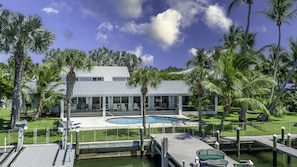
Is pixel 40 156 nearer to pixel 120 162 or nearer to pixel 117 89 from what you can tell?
pixel 120 162

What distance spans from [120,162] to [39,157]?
4.29m

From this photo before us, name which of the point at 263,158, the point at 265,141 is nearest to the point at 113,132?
the point at 263,158

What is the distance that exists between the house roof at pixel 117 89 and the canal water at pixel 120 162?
11021 millimetres

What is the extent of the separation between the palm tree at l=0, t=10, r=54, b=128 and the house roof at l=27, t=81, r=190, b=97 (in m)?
6.81

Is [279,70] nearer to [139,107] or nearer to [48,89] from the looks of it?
[139,107]

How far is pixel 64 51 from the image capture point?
15.6 meters

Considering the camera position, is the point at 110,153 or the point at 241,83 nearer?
the point at 110,153

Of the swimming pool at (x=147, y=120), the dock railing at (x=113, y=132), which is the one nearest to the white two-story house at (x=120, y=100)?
the swimming pool at (x=147, y=120)

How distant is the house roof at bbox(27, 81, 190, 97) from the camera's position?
25.1 meters

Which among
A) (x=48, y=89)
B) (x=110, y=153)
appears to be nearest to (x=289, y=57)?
(x=110, y=153)

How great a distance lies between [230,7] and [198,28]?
16.3 meters

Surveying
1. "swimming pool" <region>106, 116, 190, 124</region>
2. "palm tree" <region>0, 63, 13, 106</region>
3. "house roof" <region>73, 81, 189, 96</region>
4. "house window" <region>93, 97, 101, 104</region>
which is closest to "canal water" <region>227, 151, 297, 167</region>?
"swimming pool" <region>106, 116, 190, 124</region>

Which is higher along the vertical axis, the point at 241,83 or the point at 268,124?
the point at 241,83

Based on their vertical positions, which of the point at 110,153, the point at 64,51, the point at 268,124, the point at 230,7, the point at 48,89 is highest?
the point at 230,7
